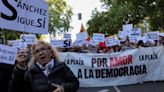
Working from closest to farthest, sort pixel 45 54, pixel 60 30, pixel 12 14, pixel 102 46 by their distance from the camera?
1. pixel 45 54
2. pixel 12 14
3. pixel 102 46
4. pixel 60 30

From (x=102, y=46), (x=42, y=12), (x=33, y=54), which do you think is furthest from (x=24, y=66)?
(x=102, y=46)

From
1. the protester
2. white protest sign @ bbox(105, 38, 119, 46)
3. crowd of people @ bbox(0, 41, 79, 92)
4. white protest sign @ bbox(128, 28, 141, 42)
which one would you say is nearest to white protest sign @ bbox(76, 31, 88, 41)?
white protest sign @ bbox(105, 38, 119, 46)

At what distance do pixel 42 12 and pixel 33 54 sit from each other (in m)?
1.98

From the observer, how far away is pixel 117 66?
18047 mm

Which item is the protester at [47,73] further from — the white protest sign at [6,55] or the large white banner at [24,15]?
the large white banner at [24,15]

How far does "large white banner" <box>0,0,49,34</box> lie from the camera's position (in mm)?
6027

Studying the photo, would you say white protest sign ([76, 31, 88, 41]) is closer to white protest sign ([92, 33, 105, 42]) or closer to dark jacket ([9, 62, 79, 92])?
white protest sign ([92, 33, 105, 42])

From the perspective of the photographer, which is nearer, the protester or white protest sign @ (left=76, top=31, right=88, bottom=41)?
the protester

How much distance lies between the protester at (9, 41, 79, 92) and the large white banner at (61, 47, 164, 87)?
12.5 meters

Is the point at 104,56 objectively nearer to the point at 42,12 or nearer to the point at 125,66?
the point at 125,66

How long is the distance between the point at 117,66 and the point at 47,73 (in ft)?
43.3

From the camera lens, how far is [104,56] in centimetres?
1805

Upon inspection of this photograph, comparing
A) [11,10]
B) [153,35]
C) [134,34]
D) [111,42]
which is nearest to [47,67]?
[11,10]

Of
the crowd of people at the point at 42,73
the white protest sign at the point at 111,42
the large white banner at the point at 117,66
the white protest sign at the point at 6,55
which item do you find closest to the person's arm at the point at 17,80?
the crowd of people at the point at 42,73
